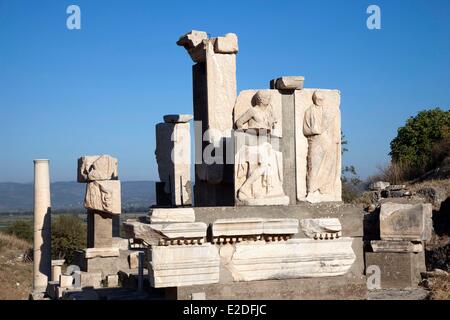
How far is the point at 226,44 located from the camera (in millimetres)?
9148

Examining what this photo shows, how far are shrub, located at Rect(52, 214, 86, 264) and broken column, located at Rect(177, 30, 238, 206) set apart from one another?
13.8 meters

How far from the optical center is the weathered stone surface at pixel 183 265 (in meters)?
6.81

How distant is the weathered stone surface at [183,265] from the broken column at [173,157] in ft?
18.6

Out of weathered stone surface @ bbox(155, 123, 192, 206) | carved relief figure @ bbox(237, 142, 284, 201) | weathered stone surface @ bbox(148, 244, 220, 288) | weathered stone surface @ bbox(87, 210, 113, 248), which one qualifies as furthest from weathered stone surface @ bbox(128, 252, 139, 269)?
weathered stone surface @ bbox(148, 244, 220, 288)

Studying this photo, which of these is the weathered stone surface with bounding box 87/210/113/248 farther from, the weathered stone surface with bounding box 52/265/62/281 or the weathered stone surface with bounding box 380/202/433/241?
the weathered stone surface with bounding box 380/202/433/241

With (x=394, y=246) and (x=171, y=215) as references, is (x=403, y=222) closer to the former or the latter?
(x=394, y=246)

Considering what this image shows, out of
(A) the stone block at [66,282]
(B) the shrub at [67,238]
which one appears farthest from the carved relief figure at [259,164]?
(B) the shrub at [67,238]

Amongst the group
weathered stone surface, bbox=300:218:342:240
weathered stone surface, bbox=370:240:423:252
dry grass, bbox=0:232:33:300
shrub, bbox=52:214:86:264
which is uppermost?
weathered stone surface, bbox=300:218:342:240

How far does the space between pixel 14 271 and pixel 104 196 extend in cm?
604

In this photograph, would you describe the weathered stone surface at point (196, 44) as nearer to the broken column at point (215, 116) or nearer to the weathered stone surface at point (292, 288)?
the broken column at point (215, 116)

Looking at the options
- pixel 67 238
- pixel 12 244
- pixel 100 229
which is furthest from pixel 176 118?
pixel 12 244

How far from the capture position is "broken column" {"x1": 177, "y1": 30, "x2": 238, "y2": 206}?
875 cm

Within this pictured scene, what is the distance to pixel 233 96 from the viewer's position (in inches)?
362
